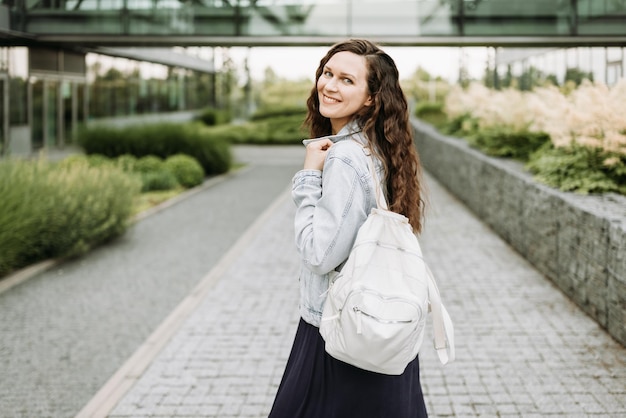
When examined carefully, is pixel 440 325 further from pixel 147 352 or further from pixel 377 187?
pixel 147 352

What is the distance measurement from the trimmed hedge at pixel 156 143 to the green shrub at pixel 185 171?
73.1 inches

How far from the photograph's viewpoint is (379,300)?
206 centimetres

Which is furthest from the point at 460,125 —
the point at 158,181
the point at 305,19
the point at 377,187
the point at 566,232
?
the point at 377,187

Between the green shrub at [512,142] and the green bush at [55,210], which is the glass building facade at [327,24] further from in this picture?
the green bush at [55,210]

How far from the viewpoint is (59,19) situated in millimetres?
19062

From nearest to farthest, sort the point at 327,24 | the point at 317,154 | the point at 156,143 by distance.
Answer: the point at 317,154
the point at 327,24
the point at 156,143

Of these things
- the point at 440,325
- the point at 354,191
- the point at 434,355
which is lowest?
the point at 434,355

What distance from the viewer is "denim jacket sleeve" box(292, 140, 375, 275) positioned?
2195 millimetres

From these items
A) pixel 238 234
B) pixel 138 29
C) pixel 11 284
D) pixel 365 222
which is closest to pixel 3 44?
pixel 138 29

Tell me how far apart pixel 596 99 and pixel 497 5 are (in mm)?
11919

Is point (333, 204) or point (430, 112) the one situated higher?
point (430, 112)

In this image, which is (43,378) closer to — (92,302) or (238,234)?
(92,302)

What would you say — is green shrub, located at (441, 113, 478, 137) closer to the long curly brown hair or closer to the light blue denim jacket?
the long curly brown hair

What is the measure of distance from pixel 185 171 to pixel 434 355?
12.6 metres
